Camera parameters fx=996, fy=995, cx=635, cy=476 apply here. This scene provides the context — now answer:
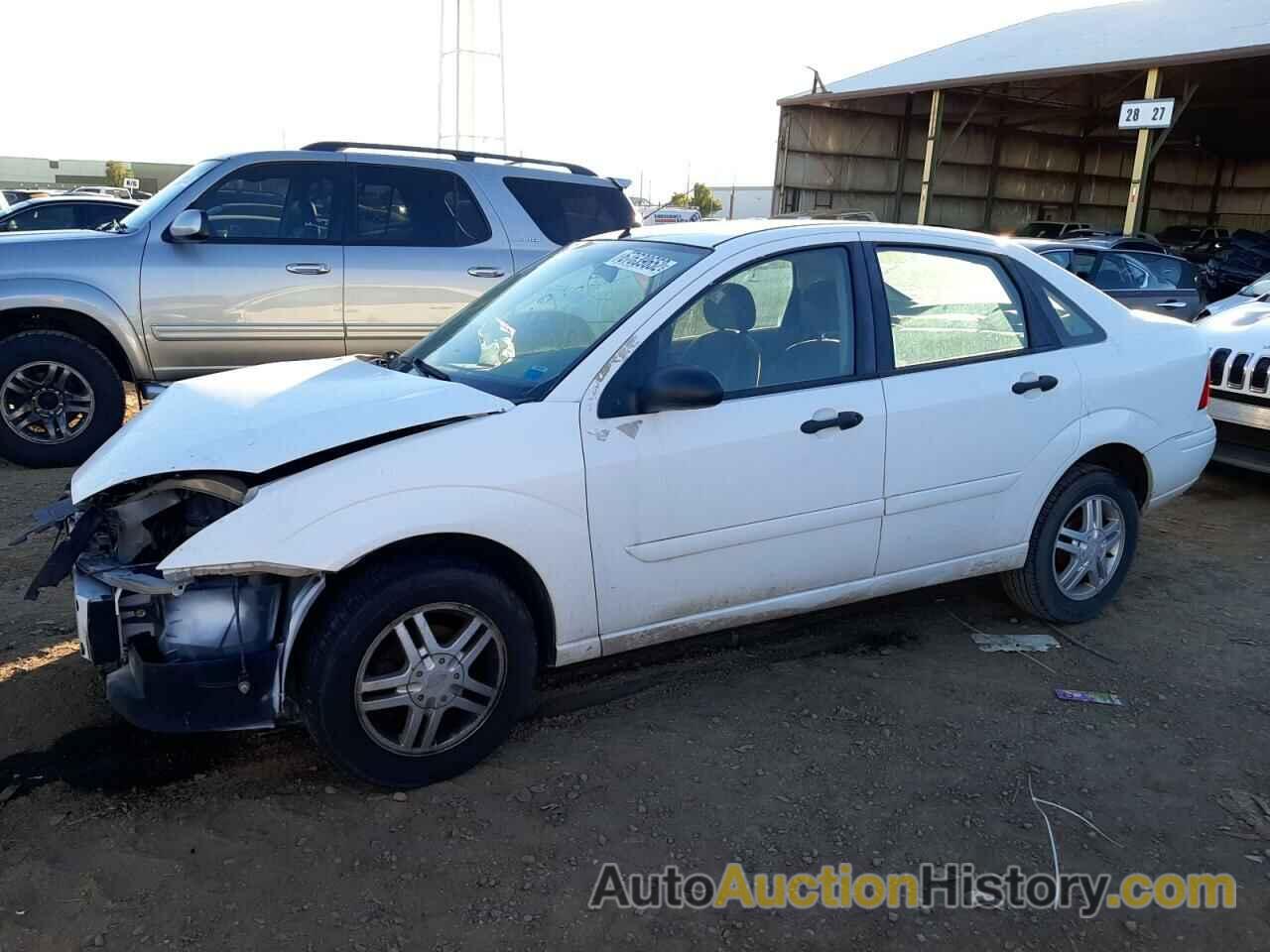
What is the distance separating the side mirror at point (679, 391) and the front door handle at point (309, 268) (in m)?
4.21

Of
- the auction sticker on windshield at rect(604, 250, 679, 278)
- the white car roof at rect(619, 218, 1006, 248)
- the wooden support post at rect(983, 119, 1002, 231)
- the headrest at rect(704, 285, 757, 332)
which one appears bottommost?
the headrest at rect(704, 285, 757, 332)

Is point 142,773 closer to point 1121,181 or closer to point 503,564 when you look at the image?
point 503,564

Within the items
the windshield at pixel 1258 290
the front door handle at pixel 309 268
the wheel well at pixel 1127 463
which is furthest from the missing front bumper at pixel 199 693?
the windshield at pixel 1258 290

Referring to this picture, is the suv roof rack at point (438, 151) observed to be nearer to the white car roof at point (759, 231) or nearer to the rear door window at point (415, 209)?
the rear door window at point (415, 209)

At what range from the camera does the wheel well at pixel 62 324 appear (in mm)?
6320

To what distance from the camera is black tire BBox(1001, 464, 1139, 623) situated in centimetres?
429

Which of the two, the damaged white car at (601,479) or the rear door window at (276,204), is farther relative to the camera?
the rear door window at (276,204)

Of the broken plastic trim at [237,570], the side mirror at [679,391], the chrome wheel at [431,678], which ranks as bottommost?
the chrome wheel at [431,678]

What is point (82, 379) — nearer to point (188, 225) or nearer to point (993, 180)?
point (188, 225)

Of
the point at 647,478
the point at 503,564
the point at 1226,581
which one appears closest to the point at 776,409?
the point at 647,478

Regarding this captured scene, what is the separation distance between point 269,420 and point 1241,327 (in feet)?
21.3

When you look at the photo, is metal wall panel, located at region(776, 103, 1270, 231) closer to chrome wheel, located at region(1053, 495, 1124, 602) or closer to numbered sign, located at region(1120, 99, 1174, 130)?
numbered sign, located at region(1120, 99, 1174, 130)

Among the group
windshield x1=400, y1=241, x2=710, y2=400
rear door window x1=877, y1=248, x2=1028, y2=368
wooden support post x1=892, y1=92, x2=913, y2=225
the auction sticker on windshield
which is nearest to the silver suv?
windshield x1=400, y1=241, x2=710, y2=400

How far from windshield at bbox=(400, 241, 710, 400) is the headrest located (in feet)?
0.48
